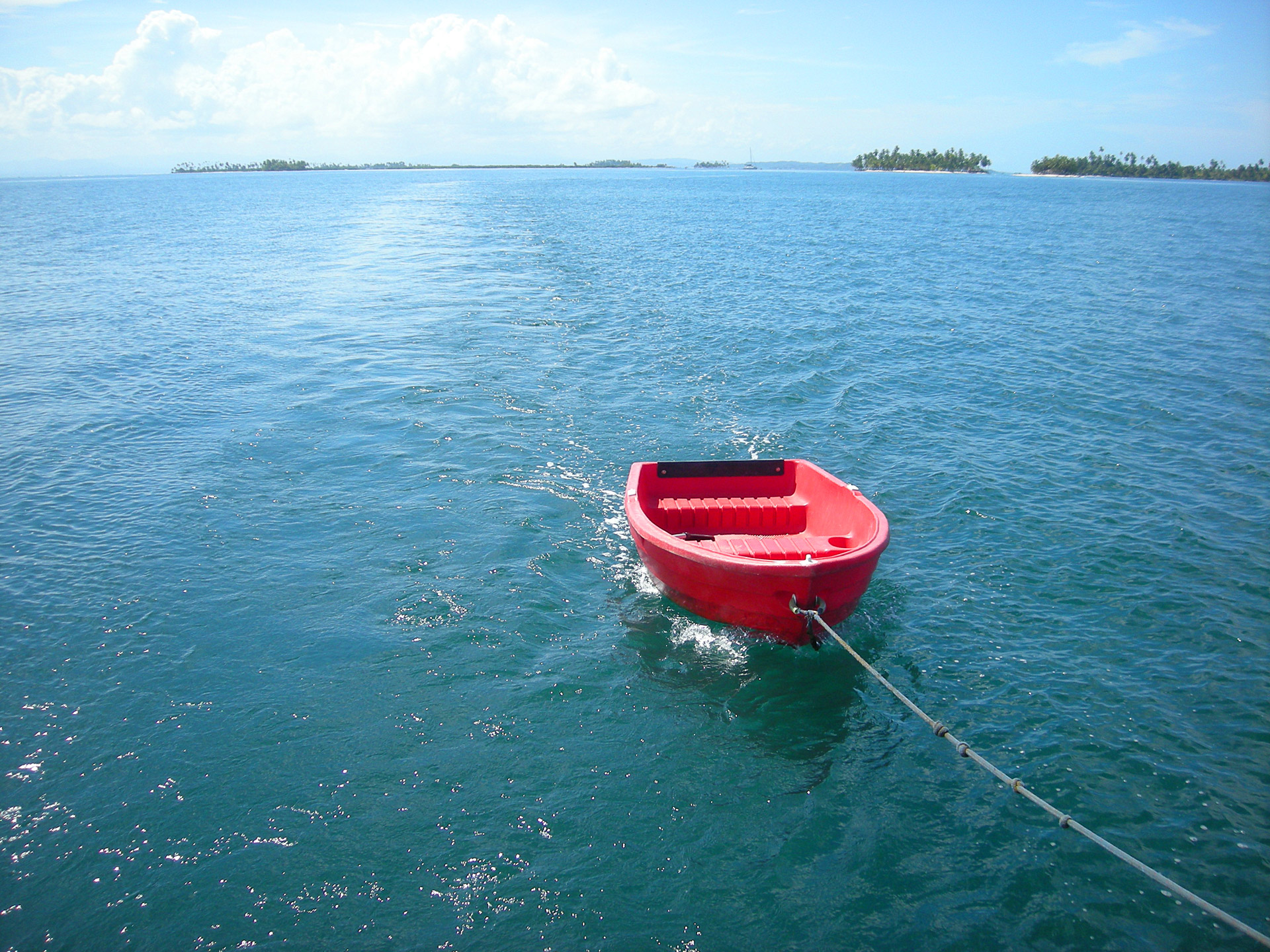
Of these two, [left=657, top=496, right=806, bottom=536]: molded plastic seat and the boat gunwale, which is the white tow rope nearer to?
the boat gunwale

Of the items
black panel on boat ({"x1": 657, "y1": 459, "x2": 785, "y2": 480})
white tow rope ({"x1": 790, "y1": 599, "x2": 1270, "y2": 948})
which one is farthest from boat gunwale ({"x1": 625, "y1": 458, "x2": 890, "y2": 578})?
black panel on boat ({"x1": 657, "y1": 459, "x2": 785, "y2": 480})

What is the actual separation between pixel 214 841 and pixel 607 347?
772 inches

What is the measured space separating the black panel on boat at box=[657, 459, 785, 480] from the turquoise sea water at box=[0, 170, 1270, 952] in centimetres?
164

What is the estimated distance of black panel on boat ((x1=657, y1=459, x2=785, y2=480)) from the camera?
12711 mm

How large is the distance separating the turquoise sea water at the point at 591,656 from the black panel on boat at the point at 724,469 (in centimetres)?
164

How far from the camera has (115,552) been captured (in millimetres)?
12188

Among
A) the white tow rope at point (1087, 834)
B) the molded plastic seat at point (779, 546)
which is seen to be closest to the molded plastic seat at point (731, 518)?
the molded plastic seat at point (779, 546)

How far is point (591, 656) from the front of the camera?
1005 cm

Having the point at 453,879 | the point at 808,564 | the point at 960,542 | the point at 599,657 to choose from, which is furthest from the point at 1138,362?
the point at 453,879

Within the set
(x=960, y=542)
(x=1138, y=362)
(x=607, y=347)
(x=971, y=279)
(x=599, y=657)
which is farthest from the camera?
(x=971, y=279)

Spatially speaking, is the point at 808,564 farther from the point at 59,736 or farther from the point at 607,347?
the point at 607,347

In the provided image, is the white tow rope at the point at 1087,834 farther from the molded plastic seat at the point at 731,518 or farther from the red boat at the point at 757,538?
the molded plastic seat at the point at 731,518

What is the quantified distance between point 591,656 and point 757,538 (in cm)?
327

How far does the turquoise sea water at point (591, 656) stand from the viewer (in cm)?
684
